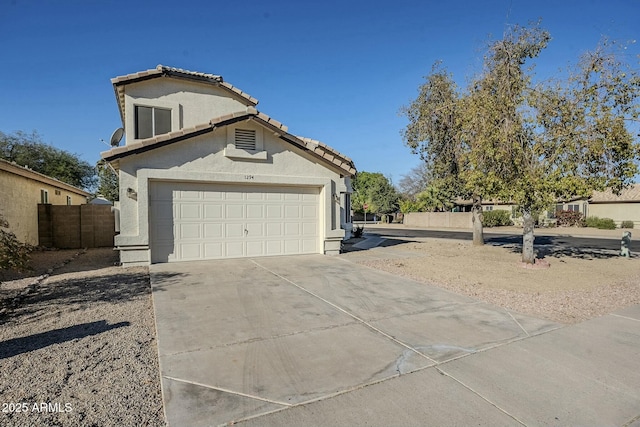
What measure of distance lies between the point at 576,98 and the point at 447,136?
6.28 metres

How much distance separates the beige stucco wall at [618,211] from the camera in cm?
3334

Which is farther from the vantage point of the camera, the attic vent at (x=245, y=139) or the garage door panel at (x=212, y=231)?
the attic vent at (x=245, y=139)

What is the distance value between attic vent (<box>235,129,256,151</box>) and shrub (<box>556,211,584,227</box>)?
35048 millimetres

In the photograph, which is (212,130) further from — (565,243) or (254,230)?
(565,243)

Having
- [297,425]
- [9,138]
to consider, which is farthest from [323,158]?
[9,138]

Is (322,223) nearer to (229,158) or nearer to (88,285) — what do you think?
(229,158)

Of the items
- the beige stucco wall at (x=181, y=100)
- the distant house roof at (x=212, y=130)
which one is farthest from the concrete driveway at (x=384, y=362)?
the beige stucco wall at (x=181, y=100)

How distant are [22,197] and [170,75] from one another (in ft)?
25.8

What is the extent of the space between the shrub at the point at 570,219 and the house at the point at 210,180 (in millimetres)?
31525

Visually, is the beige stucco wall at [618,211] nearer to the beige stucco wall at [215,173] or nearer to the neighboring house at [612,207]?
the neighboring house at [612,207]

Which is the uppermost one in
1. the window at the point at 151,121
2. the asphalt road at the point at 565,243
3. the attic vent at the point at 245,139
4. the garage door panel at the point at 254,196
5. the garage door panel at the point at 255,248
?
the window at the point at 151,121

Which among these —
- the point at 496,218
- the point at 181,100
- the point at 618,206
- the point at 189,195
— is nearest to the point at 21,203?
the point at 181,100

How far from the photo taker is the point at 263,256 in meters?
11.4

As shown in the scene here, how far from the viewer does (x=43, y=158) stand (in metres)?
33.6
